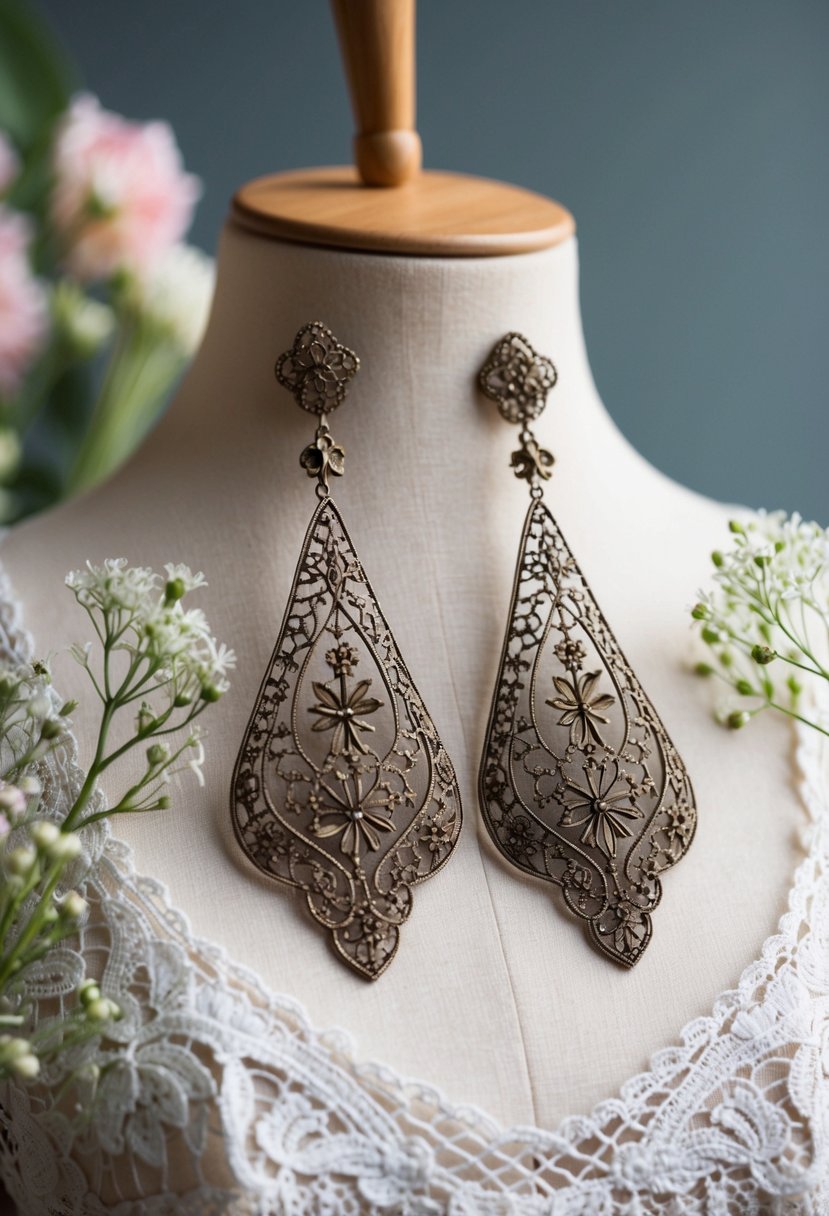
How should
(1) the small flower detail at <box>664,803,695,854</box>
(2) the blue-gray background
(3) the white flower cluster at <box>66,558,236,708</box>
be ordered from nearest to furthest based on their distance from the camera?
(3) the white flower cluster at <box>66,558,236,708</box>, (1) the small flower detail at <box>664,803,695,854</box>, (2) the blue-gray background

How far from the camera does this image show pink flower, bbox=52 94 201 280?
3.95 feet

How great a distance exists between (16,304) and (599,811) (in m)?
0.85

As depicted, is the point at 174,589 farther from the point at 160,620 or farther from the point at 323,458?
the point at 323,458

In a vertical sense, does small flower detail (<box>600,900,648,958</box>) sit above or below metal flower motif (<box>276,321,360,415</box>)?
below

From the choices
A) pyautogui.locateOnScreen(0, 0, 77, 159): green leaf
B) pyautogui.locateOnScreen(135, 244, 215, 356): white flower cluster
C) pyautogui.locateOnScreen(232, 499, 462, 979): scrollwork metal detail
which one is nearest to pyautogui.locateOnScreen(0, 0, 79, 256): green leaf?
pyautogui.locateOnScreen(0, 0, 77, 159): green leaf

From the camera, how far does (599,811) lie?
28.3 inches

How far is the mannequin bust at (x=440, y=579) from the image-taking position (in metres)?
0.66

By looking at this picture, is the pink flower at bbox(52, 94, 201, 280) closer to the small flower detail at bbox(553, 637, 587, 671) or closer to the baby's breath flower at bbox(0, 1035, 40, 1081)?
the small flower detail at bbox(553, 637, 587, 671)

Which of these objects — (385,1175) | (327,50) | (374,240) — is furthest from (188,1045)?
(327,50)

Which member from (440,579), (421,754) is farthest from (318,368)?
(421,754)

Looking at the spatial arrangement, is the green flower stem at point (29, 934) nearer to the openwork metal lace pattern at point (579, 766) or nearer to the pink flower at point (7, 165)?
the openwork metal lace pattern at point (579, 766)

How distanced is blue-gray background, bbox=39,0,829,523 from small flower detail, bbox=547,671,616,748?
1049 mm

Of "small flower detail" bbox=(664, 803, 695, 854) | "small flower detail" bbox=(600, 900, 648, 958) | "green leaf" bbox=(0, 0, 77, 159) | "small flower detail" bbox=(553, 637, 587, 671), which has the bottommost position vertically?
"small flower detail" bbox=(600, 900, 648, 958)

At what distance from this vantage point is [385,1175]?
0.60 meters
